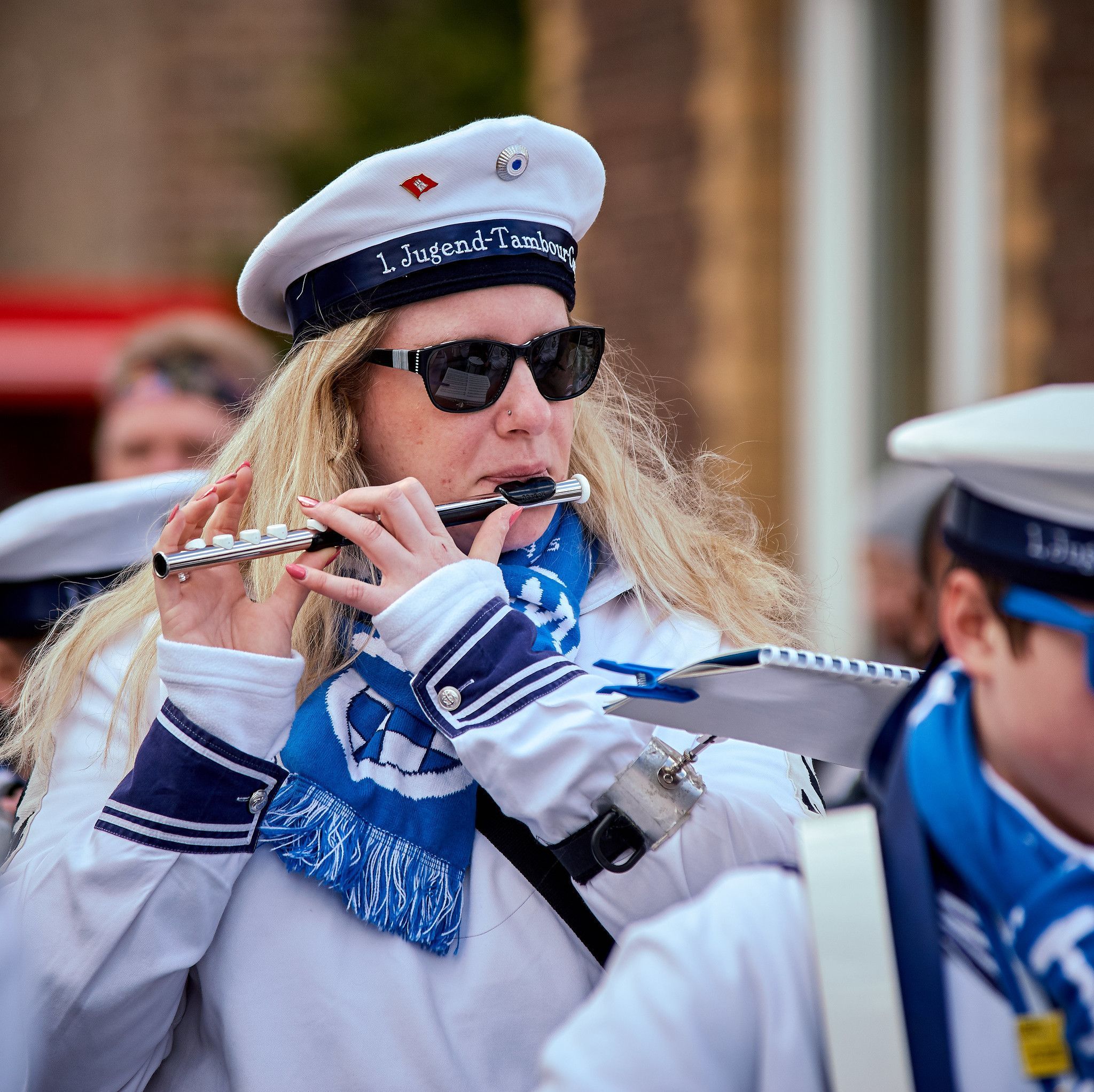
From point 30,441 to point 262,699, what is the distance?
18.5ft

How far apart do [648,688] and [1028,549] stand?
0.46 m

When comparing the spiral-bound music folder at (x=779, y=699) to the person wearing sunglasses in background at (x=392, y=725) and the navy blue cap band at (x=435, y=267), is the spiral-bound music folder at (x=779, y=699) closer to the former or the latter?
the person wearing sunglasses in background at (x=392, y=725)

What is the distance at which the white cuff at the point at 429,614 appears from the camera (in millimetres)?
1637

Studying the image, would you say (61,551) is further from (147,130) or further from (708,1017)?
(147,130)

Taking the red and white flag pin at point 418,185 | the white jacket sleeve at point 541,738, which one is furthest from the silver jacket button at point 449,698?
the red and white flag pin at point 418,185

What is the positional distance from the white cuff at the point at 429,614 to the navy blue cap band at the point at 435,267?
16.6 inches

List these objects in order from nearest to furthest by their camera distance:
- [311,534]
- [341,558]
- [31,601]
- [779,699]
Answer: [779,699] < [311,534] < [341,558] < [31,601]

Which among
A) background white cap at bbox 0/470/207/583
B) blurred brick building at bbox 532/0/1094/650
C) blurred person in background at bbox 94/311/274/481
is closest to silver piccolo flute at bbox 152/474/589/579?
background white cap at bbox 0/470/207/583

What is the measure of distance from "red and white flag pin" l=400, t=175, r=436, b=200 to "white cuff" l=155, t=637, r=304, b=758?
651 millimetres

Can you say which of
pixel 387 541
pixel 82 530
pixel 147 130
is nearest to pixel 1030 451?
pixel 387 541

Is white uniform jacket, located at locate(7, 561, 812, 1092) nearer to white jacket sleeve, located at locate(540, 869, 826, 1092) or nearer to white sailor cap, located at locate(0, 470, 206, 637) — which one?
white jacket sleeve, located at locate(540, 869, 826, 1092)

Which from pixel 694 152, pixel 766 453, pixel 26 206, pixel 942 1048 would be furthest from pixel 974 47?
pixel 26 206

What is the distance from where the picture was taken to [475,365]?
1838mm

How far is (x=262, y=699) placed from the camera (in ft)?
5.48
